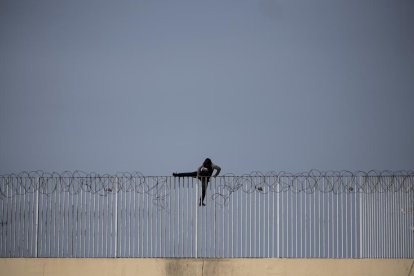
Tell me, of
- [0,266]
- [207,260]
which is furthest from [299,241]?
[0,266]

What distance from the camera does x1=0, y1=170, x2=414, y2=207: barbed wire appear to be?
16141 mm

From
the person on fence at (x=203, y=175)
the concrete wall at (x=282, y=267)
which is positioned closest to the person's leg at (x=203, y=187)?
the person on fence at (x=203, y=175)

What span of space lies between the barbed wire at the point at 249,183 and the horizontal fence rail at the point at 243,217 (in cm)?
2

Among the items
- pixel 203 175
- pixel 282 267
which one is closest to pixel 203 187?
pixel 203 175

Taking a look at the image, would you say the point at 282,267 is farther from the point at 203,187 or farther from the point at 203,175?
the point at 203,175

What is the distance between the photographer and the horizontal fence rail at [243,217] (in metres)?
16.1

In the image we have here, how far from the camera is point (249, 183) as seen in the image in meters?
16.2

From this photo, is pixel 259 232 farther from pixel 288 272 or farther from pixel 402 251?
pixel 402 251

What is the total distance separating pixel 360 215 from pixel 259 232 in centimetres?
199

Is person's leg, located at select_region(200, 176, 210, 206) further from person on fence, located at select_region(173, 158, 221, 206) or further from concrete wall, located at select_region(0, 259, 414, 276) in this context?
concrete wall, located at select_region(0, 259, 414, 276)

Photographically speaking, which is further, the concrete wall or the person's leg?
the person's leg

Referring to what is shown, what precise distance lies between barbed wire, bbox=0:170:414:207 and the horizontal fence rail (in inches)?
0.8

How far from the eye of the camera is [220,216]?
53.4 feet

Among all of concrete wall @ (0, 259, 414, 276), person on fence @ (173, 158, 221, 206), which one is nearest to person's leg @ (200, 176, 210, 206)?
person on fence @ (173, 158, 221, 206)
